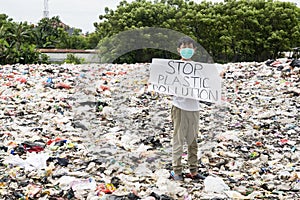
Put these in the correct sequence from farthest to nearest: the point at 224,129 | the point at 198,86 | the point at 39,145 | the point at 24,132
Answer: the point at 224,129 < the point at 24,132 < the point at 39,145 < the point at 198,86

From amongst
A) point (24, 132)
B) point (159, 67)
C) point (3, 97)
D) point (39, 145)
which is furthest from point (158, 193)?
point (3, 97)

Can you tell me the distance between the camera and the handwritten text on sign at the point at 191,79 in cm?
298

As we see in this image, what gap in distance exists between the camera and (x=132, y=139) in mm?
4402

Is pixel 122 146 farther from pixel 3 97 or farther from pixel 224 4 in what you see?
pixel 224 4

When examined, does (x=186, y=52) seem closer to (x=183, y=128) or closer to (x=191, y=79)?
(x=191, y=79)

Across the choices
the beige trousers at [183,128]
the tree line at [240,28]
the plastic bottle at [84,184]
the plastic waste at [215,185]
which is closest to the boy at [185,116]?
the beige trousers at [183,128]

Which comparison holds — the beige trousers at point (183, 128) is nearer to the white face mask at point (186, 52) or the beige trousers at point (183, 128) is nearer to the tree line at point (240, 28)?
the white face mask at point (186, 52)

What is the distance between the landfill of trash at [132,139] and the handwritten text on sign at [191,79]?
69 cm

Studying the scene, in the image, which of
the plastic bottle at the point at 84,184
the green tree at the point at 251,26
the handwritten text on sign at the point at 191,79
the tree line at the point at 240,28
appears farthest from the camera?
the green tree at the point at 251,26

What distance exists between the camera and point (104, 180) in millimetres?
3303

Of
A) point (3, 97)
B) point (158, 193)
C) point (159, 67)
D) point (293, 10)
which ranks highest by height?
point (293, 10)

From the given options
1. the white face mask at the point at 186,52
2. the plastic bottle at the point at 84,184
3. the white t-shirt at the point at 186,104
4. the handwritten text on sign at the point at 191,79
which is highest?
the white face mask at the point at 186,52

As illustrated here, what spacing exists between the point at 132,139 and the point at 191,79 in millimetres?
1573

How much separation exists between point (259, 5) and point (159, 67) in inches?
512
